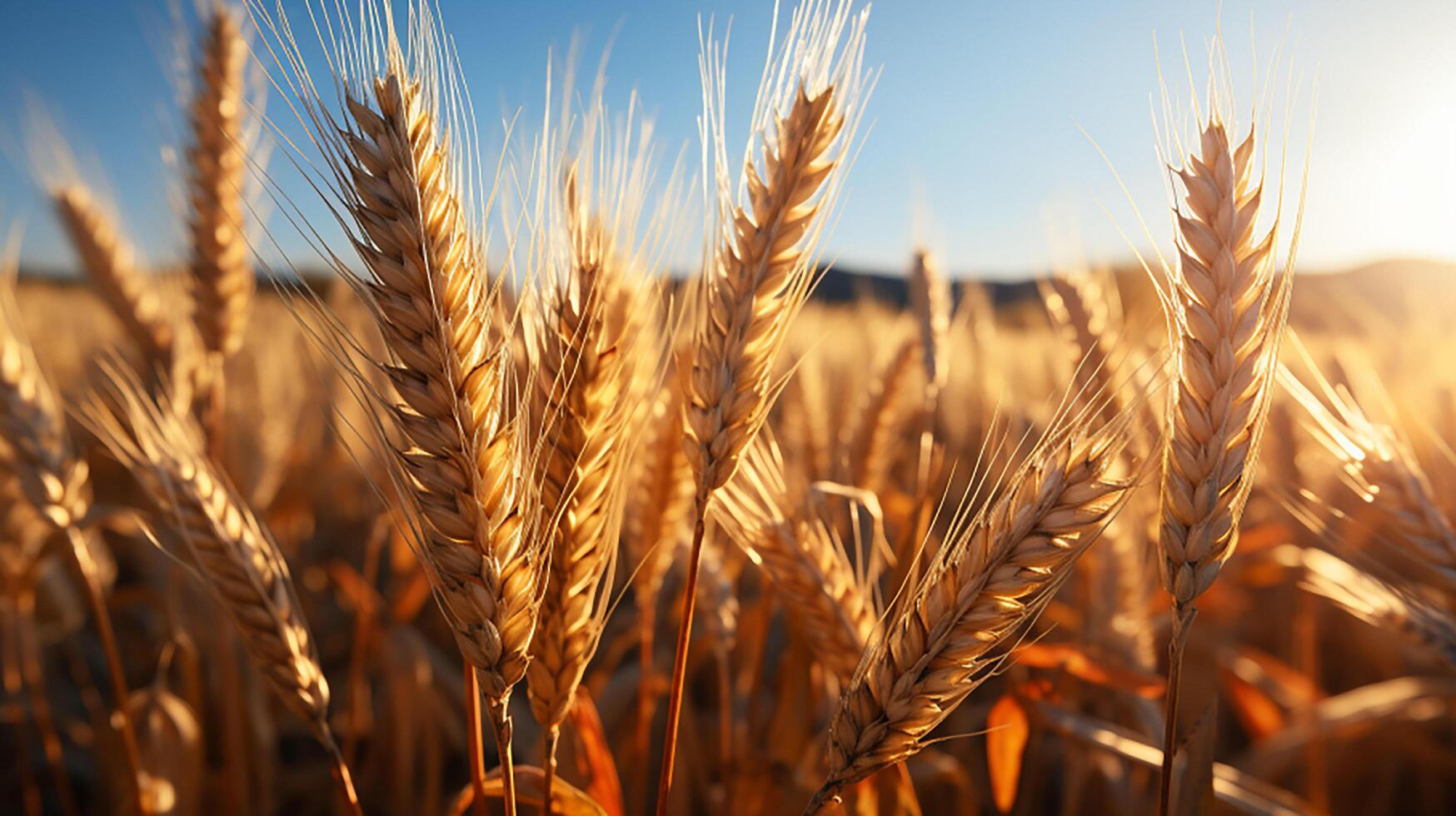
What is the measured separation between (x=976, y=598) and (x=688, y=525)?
141cm

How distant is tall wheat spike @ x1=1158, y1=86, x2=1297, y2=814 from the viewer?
3.08ft

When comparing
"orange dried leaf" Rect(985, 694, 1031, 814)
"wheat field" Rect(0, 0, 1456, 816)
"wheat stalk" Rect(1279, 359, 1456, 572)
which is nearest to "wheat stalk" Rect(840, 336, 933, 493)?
"wheat field" Rect(0, 0, 1456, 816)

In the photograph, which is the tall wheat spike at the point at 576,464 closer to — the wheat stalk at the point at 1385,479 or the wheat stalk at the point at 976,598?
the wheat stalk at the point at 976,598

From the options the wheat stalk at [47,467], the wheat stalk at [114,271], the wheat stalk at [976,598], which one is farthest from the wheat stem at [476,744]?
the wheat stalk at [114,271]

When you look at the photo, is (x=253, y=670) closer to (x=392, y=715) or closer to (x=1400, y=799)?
(x=392, y=715)

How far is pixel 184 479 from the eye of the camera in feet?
3.96

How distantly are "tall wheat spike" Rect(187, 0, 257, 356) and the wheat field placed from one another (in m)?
0.01

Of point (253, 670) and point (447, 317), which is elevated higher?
point (447, 317)

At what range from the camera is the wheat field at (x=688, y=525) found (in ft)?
2.99

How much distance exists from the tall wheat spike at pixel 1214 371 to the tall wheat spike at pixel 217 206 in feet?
6.98

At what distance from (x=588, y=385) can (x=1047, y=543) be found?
604mm

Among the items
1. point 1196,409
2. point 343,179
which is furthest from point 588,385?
point 1196,409

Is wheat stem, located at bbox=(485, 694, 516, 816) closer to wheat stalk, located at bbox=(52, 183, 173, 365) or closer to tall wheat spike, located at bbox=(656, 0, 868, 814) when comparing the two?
tall wheat spike, located at bbox=(656, 0, 868, 814)

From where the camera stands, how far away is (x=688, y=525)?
227 centimetres
